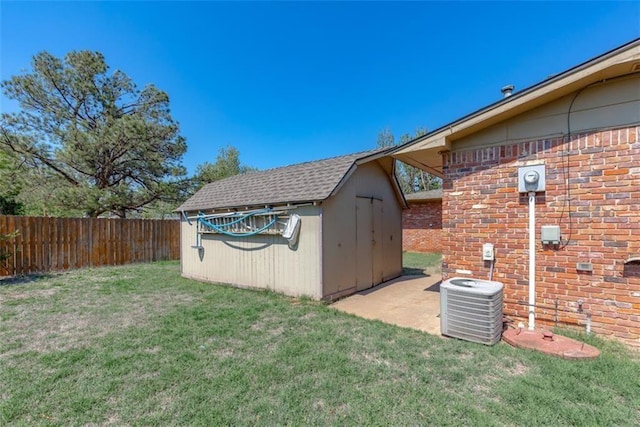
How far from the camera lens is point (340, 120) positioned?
19188mm

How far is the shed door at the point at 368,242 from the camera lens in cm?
681

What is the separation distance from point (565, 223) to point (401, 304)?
2.98 metres

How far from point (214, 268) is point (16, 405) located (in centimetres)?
543

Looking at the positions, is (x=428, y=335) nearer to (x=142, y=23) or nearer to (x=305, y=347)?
(x=305, y=347)

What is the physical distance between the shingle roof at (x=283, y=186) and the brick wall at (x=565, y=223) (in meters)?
2.52

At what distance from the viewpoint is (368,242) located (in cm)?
714

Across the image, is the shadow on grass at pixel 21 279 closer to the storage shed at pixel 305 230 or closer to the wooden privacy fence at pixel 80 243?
the wooden privacy fence at pixel 80 243

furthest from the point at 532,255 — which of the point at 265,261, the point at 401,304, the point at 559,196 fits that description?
the point at 265,261

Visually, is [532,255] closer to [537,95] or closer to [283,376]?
[537,95]

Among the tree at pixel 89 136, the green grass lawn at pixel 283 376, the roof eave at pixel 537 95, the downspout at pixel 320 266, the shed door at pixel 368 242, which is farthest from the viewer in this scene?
the tree at pixel 89 136

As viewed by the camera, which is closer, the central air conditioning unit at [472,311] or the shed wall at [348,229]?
the central air conditioning unit at [472,311]

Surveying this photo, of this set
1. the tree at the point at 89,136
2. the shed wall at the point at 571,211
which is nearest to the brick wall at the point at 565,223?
the shed wall at the point at 571,211

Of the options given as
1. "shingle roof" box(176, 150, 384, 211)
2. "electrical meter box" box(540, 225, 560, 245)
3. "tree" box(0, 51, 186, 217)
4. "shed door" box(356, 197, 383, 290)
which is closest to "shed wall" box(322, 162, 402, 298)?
"shed door" box(356, 197, 383, 290)

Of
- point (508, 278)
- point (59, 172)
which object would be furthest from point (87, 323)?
point (59, 172)
